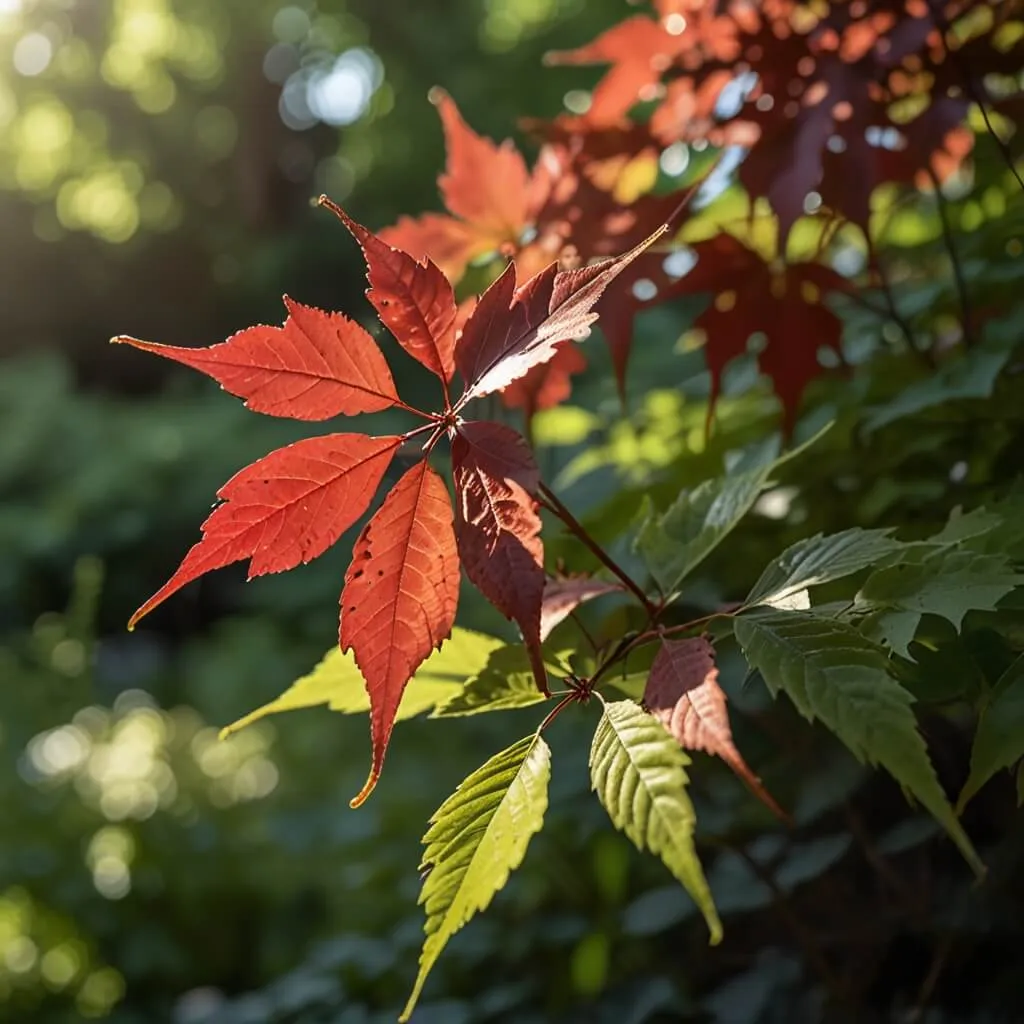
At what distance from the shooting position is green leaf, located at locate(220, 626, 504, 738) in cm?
67

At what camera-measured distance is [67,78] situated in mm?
9180

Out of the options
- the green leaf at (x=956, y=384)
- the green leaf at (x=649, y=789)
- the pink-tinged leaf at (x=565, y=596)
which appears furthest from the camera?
the green leaf at (x=956, y=384)

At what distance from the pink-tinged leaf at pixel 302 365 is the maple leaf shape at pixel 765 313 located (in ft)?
1.25

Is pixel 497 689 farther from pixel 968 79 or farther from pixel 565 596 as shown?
pixel 968 79

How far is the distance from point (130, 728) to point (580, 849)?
167cm

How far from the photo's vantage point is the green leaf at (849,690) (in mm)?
433

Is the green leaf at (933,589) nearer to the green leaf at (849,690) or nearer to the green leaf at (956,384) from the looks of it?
the green leaf at (849,690)

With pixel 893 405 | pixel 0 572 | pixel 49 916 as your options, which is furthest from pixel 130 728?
pixel 0 572

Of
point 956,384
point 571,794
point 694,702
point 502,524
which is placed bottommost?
point 571,794

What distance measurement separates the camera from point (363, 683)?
664 mm

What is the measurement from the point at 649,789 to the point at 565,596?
220 mm

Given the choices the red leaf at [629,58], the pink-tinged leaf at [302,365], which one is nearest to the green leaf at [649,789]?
the pink-tinged leaf at [302,365]

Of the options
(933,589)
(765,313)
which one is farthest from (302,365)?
(765,313)

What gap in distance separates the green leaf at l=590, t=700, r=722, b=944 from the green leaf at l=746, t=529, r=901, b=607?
113mm
